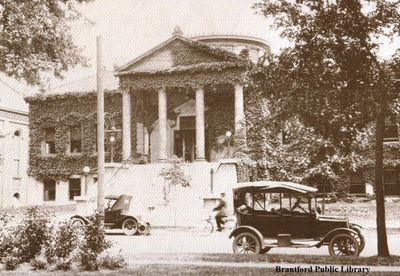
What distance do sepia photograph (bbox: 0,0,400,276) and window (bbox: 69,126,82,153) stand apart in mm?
98

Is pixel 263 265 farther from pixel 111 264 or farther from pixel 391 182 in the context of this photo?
pixel 391 182

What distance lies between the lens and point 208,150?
32125mm

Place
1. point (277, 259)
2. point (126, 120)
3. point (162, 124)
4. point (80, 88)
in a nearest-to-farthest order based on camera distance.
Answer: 1. point (277, 259)
2. point (162, 124)
3. point (126, 120)
4. point (80, 88)

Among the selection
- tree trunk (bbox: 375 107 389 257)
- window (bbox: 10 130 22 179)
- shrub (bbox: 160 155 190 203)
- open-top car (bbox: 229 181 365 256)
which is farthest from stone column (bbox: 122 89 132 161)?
tree trunk (bbox: 375 107 389 257)

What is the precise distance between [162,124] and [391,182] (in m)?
12.1

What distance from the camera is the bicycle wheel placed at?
741 inches

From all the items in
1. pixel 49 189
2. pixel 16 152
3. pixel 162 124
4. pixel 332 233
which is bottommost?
pixel 332 233

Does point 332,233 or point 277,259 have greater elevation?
point 332,233

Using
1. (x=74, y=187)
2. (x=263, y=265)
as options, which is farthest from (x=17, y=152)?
(x=263, y=265)

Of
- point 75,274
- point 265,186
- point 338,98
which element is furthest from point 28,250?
point 338,98

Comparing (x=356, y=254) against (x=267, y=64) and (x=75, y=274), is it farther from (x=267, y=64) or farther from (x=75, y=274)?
(x=75, y=274)

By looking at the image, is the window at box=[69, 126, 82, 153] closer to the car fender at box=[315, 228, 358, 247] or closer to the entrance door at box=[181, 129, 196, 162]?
the entrance door at box=[181, 129, 196, 162]

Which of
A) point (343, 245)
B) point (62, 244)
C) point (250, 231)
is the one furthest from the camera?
point (250, 231)

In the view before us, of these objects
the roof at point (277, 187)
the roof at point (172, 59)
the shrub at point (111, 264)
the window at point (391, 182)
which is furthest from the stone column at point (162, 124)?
the shrub at point (111, 264)
